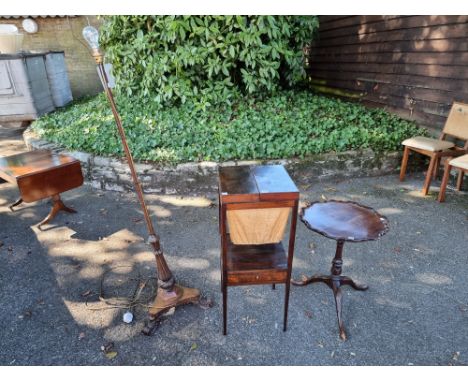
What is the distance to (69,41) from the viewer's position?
9539mm

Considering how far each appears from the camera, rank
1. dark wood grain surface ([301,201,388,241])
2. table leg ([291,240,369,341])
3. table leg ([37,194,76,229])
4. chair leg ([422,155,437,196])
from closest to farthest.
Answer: dark wood grain surface ([301,201,388,241]) → table leg ([291,240,369,341]) → table leg ([37,194,76,229]) → chair leg ([422,155,437,196])

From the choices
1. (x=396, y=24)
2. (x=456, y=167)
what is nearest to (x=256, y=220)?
(x=456, y=167)

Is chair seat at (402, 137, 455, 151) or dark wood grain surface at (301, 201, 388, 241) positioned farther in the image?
chair seat at (402, 137, 455, 151)

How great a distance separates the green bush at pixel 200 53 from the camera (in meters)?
5.08

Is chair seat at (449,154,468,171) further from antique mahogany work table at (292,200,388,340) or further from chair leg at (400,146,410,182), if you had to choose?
antique mahogany work table at (292,200,388,340)

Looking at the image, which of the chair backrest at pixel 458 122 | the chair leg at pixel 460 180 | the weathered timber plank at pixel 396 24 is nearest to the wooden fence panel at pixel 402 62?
the weathered timber plank at pixel 396 24

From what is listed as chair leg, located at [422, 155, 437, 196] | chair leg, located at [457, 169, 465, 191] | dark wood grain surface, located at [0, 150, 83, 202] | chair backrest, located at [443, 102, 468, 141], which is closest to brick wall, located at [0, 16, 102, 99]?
dark wood grain surface, located at [0, 150, 83, 202]

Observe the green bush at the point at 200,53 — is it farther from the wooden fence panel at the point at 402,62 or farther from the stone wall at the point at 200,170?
the stone wall at the point at 200,170

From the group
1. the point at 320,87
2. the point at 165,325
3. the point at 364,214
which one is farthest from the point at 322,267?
the point at 320,87

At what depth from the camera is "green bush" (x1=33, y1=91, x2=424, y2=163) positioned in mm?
4551

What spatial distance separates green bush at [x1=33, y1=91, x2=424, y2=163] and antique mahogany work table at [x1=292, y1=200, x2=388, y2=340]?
216 cm

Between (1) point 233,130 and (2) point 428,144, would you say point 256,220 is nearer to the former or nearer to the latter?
(1) point 233,130

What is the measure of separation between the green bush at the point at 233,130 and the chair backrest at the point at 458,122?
61 centimetres

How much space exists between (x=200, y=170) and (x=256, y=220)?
2.60m
